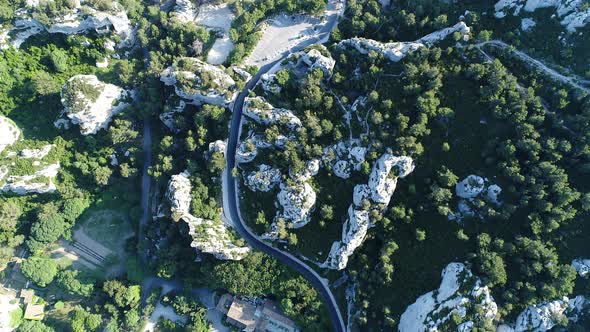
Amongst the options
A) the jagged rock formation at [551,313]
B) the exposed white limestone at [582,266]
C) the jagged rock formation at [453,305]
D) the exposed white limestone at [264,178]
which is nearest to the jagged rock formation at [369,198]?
the jagged rock formation at [453,305]

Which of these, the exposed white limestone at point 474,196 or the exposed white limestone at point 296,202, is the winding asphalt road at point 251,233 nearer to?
the exposed white limestone at point 296,202

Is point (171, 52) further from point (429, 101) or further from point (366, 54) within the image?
point (429, 101)

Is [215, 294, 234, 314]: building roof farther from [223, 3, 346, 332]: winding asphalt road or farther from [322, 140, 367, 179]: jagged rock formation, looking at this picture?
[322, 140, 367, 179]: jagged rock formation

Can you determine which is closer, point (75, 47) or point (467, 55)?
point (467, 55)

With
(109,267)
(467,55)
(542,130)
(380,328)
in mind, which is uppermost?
(467,55)

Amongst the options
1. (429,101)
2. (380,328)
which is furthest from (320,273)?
(429,101)

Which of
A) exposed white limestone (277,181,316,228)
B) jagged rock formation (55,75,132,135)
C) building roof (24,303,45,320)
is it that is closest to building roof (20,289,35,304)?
building roof (24,303,45,320)
